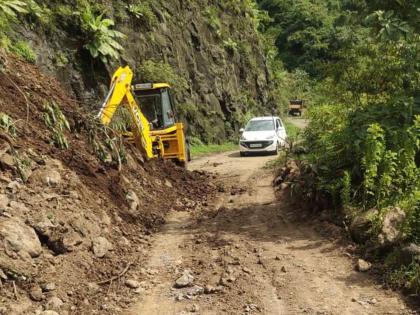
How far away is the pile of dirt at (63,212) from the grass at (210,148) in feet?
34.2

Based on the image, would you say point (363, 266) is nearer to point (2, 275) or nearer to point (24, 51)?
point (2, 275)

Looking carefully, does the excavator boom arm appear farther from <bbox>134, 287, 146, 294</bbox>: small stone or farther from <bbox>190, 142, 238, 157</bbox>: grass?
<bbox>190, 142, 238, 157</bbox>: grass

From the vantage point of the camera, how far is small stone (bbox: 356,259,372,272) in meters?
6.12

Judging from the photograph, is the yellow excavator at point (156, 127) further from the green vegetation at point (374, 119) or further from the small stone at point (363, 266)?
the small stone at point (363, 266)

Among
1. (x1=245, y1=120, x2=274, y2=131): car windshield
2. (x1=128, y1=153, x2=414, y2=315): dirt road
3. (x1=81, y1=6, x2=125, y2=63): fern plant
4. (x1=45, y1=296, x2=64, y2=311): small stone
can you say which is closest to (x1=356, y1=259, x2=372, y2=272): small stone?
(x1=128, y1=153, x2=414, y2=315): dirt road

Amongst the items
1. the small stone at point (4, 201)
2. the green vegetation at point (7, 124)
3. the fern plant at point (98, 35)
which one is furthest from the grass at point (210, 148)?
the small stone at point (4, 201)

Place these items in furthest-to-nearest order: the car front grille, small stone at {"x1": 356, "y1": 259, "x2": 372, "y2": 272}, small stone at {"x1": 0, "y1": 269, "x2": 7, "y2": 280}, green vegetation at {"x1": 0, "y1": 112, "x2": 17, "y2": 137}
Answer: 1. the car front grille
2. green vegetation at {"x1": 0, "y1": 112, "x2": 17, "y2": 137}
3. small stone at {"x1": 356, "y1": 259, "x2": 372, "y2": 272}
4. small stone at {"x1": 0, "y1": 269, "x2": 7, "y2": 280}

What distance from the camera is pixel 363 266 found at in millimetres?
6148

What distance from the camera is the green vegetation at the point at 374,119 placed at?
696 centimetres

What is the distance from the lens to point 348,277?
5.99 meters

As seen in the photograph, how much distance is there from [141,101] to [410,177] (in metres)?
7.62

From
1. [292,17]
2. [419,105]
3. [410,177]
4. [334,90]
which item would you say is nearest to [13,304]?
[410,177]

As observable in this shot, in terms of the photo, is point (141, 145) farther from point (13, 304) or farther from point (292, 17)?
point (292, 17)

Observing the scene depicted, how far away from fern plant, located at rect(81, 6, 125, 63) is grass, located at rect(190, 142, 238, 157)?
211 inches
